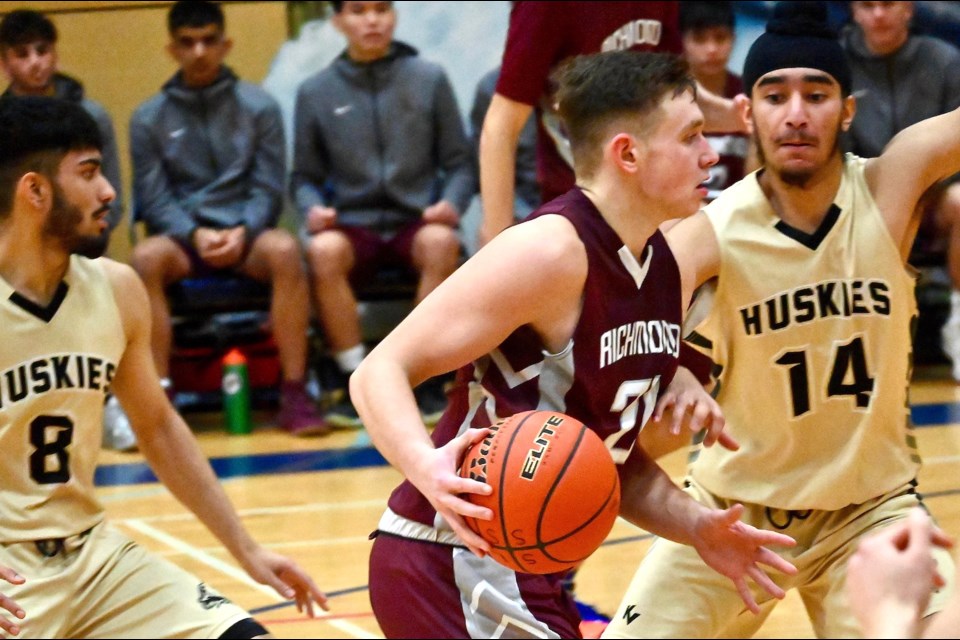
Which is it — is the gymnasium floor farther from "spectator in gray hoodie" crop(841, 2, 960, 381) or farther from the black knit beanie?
the black knit beanie

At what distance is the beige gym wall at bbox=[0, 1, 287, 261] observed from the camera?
12.7 feet

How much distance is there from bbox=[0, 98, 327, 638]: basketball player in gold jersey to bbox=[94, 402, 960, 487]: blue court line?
3501 mm

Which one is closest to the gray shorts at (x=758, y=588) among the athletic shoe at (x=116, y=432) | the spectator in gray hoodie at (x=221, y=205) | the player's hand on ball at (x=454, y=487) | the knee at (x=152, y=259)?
the player's hand on ball at (x=454, y=487)

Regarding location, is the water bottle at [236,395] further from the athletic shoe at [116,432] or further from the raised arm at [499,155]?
the raised arm at [499,155]

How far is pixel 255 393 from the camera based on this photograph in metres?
8.70

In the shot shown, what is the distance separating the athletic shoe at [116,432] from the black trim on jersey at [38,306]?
4.01 metres

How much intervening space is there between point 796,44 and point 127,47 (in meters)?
2.28

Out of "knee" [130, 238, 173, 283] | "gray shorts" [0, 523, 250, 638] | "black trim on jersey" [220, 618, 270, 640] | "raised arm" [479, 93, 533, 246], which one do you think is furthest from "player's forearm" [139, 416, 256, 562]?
"knee" [130, 238, 173, 283]

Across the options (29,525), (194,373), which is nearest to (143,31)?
(29,525)

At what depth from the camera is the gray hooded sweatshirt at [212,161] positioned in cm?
716

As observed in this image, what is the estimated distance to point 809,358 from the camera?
367 centimetres

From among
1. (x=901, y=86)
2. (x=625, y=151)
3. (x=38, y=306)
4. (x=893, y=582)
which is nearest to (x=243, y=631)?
(x=38, y=306)

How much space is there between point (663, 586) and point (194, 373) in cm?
526

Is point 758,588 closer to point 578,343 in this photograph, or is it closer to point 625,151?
point 578,343
